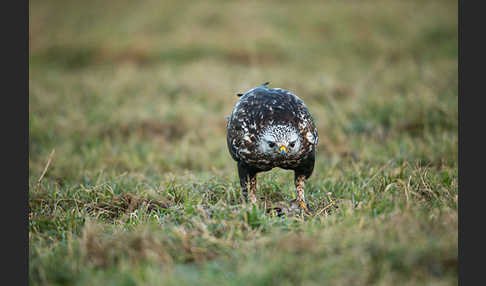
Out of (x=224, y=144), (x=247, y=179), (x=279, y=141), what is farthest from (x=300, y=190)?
(x=224, y=144)

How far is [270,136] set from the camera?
3246mm

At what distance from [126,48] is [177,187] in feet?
30.4

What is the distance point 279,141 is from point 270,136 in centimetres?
9

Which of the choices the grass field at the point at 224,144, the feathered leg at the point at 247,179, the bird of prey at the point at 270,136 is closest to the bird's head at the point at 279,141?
the bird of prey at the point at 270,136

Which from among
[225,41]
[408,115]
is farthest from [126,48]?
[408,115]

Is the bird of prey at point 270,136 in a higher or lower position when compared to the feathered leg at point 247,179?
higher

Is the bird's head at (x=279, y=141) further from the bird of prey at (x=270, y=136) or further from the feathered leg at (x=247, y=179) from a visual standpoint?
the feathered leg at (x=247, y=179)

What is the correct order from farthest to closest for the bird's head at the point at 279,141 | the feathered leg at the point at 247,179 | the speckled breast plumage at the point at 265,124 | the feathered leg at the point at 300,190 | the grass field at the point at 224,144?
the feathered leg at the point at 300,190 → the feathered leg at the point at 247,179 → the speckled breast plumage at the point at 265,124 → the bird's head at the point at 279,141 → the grass field at the point at 224,144

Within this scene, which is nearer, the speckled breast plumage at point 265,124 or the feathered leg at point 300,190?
the speckled breast plumage at point 265,124

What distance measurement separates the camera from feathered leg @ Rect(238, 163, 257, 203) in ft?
12.0

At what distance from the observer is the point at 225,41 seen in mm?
12336

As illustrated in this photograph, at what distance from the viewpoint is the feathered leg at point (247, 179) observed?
12.0ft

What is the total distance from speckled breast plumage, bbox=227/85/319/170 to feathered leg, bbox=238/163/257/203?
136 millimetres

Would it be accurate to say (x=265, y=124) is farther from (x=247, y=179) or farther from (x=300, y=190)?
(x=300, y=190)
